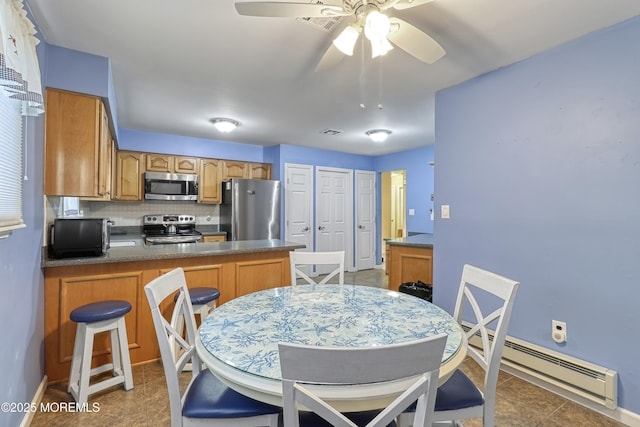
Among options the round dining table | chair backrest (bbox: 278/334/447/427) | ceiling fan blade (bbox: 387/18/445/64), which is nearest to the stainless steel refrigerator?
the round dining table

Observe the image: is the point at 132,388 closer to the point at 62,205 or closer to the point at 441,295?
the point at 62,205

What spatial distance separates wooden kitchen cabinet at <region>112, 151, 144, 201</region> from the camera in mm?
4203

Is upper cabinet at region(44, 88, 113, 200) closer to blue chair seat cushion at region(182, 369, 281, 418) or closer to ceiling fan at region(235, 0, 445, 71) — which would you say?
ceiling fan at region(235, 0, 445, 71)

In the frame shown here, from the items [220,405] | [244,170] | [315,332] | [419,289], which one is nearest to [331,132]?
[244,170]

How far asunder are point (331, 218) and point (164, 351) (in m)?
4.66

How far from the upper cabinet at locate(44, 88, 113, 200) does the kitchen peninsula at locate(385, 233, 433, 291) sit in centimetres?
293

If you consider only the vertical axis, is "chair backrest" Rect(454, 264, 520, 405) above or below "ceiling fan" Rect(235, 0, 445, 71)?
below

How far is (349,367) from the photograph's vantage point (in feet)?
2.27

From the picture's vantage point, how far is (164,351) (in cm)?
114

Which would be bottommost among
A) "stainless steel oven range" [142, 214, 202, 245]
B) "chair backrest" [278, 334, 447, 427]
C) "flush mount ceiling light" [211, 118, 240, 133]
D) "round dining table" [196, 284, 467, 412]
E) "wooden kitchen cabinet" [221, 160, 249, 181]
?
"round dining table" [196, 284, 467, 412]

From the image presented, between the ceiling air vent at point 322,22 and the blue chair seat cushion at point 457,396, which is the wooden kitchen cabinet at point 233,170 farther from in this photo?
the blue chair seat cushion at point 457,396

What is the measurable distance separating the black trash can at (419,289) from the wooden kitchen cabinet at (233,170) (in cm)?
316

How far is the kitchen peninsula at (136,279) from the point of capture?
6.84 ft

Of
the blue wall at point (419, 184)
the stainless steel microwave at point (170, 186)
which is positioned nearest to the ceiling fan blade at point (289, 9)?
the stainless steel microwave at point (170, 186)
